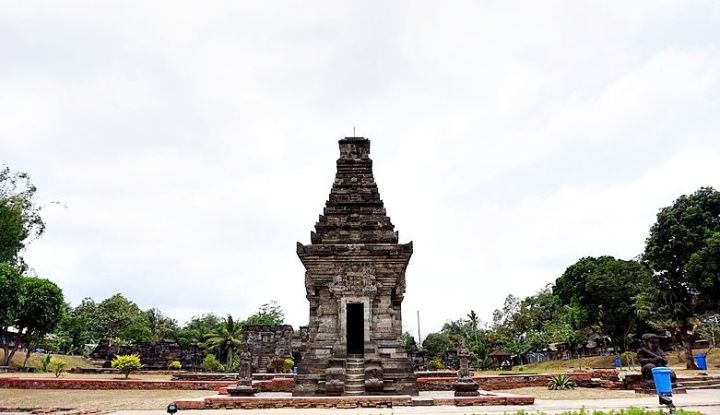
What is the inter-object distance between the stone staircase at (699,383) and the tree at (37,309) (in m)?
40.7

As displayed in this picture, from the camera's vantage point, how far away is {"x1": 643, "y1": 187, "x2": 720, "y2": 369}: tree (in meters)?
28.8

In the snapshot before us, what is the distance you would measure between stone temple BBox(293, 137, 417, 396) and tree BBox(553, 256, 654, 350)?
2731cm

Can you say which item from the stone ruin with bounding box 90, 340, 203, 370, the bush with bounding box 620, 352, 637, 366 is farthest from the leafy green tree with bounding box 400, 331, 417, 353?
the stone ruin with bounding box 90, 340, 203, 370

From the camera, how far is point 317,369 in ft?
59.0

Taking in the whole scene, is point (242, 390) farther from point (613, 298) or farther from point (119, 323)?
point (119, 323)

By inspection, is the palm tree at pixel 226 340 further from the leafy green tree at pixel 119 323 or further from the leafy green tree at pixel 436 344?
the leafy green tree at pixel 436 344

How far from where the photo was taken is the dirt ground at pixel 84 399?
52.6 feet

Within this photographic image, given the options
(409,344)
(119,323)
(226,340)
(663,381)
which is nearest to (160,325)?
(119,323)

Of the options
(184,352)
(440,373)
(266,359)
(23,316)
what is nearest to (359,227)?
(440,373)

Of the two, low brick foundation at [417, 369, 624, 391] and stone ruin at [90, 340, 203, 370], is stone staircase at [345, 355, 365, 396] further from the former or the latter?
stone ruin at [90, 340, 203, 370]

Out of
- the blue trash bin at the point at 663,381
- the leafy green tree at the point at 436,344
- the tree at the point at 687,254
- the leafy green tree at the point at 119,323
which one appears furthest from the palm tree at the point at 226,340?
the blue trash bin at the point at 663,381

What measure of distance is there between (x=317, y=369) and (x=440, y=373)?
33.7ft

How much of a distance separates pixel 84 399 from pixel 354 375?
9805 mm

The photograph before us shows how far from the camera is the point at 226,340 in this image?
170 ft
